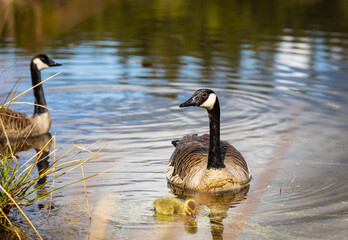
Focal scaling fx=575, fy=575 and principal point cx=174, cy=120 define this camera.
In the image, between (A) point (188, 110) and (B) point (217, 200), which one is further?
(A) point (188, 110)

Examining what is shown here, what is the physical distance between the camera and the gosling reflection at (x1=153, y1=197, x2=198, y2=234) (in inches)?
237

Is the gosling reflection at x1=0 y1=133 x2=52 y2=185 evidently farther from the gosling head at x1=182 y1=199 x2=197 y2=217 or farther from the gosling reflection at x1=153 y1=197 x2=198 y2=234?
the gosling head at x1=182 y1=199 x2=197 y2=217

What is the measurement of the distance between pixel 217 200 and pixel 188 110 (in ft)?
15.4

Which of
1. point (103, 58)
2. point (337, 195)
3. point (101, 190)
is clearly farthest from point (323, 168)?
point (103, 58)

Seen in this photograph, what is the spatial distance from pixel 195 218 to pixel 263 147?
3.03 meters

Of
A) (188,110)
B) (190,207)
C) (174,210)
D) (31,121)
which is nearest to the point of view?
(190,207)

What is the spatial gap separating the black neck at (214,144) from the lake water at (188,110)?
462mm

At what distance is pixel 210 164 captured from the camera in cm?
708

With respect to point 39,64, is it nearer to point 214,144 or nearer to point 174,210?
point 214,144

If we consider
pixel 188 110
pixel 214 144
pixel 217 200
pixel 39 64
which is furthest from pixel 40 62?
pixel 217 200

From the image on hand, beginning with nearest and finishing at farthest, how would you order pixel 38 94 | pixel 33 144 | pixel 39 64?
1. pixel 33 144
2. pixel 38 94
3. pixel 39 64

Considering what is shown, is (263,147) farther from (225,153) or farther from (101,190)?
(101,190)

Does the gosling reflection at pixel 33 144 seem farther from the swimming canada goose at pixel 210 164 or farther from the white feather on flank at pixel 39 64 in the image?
the swimming canada goose at pixel 210 164

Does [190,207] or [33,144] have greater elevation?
[190,207]
